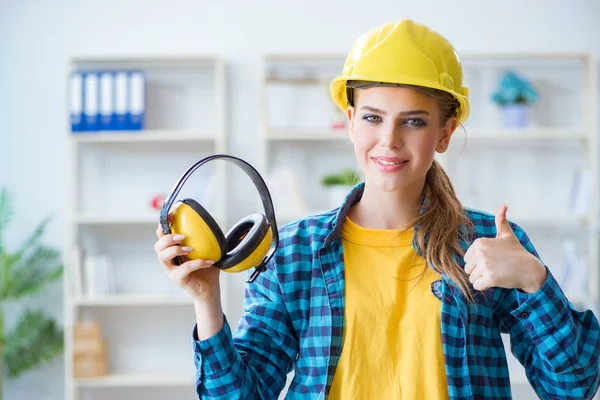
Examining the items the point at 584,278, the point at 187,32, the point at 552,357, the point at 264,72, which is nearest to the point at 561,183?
the point at 584,278

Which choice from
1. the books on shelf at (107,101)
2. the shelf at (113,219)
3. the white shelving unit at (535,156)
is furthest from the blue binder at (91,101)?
the white shelving unit at (535,156)

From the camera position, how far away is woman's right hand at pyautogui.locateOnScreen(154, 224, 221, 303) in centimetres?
113

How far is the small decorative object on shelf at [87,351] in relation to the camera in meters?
3.84

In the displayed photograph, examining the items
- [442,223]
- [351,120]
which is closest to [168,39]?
[351,120]

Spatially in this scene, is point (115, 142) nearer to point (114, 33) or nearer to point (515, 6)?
point (114, 33)

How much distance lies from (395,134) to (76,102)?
2.88 metres

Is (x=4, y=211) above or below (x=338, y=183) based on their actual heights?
below

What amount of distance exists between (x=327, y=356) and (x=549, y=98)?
326 cm

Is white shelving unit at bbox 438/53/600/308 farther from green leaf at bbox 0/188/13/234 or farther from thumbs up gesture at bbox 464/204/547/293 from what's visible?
thumbs up gesture at bbox 464/204/547/293

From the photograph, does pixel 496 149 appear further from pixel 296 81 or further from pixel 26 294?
pixel 26 294

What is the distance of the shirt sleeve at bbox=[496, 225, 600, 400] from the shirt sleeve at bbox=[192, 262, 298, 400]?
39cm

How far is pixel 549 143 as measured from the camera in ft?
13.4

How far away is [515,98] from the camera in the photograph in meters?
3.91

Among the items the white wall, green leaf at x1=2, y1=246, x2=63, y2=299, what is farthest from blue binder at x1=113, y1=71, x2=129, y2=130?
green leaf at x1=2, y1=246, x2=63, y2=299
